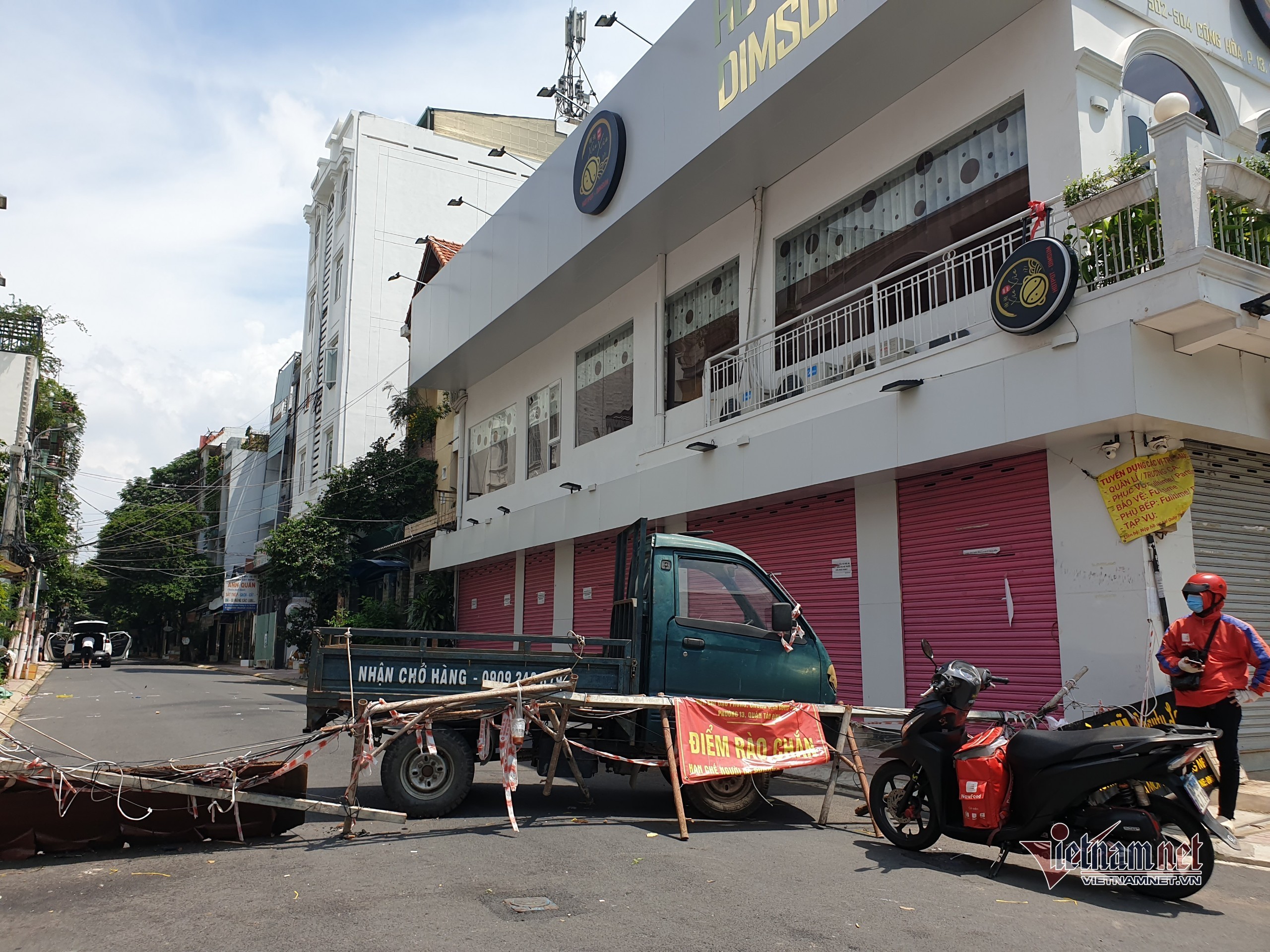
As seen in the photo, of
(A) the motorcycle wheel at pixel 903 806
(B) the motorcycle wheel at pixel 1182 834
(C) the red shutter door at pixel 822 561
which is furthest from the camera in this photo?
(C) the red shutter door at pixel 822 561

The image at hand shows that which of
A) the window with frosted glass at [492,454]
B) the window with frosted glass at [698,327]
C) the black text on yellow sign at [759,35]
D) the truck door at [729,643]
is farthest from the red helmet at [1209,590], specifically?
the window with frosted glass at [492,454]

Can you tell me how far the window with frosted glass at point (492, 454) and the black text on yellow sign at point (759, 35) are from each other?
11.8m

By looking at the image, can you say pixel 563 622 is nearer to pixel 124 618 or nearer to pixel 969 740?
pixel 969 740

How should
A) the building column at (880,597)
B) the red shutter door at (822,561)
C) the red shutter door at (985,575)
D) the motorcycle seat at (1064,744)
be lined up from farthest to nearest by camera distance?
the red shutter door at (822,561) < the building column at (880,597) < the red shutter door at (985,575) < the motorcycle seat at (1064,744)

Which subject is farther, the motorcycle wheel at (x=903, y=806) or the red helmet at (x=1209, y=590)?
the red helmet at (x=1209, y=590)

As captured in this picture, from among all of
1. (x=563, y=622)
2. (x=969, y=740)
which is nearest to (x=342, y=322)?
(x=563, y=622)

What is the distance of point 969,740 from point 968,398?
507 centimetres

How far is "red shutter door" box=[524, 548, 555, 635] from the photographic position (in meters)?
20.8

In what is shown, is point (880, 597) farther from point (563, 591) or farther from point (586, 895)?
point (563, 591)

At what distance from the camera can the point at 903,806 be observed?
6352 mm

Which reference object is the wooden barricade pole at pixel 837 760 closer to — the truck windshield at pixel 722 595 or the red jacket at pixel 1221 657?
the truck windshield at pixel 722 595

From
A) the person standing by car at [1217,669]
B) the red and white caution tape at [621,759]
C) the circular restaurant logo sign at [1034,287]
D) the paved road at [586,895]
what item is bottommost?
the paved road at [586,895]

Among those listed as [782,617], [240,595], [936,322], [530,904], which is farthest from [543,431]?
[240,595]

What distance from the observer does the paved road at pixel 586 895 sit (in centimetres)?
432
